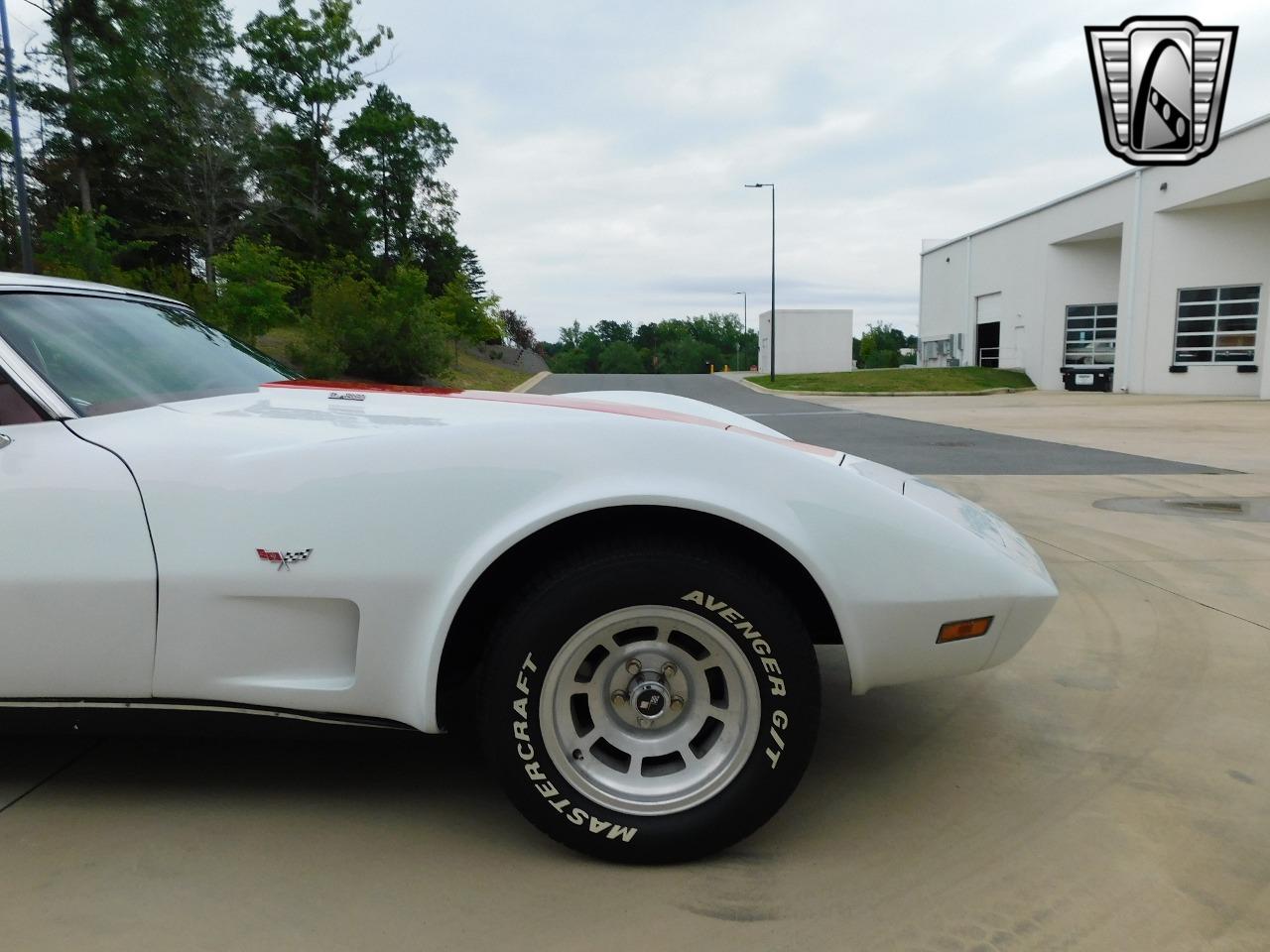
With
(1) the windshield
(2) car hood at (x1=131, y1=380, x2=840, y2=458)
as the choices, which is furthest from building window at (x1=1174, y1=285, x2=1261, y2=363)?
(1) the windshield

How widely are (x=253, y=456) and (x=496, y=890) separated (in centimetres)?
110

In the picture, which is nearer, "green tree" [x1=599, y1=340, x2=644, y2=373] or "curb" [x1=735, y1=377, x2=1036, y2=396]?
"curb" [x1=735, y1=377, x2=1036, y2=396]

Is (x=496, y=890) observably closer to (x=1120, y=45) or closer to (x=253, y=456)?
(x=253, y=456)

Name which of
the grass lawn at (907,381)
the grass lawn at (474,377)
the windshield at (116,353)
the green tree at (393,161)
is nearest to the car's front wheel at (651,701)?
the windshield at (116,353)

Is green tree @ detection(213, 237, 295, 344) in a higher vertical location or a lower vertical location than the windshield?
higher

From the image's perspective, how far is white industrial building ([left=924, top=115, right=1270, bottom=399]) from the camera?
26125 mm

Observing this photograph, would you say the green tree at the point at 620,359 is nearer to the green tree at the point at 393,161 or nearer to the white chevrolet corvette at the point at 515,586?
the green tree at the point at 393,161

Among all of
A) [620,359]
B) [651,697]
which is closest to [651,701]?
[651,697]

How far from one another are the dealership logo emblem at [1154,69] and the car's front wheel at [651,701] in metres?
11.2

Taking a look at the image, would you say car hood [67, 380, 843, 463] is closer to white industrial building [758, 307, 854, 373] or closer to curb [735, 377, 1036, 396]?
curb [735, 377, 1036, 396]

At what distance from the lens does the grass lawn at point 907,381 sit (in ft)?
100

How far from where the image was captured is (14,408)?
6.95 feet

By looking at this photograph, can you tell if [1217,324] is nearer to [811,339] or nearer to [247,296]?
[811,339]

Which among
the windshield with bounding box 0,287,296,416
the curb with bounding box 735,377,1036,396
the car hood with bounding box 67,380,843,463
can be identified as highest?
the windshield with bounding box 0,287,296,416
